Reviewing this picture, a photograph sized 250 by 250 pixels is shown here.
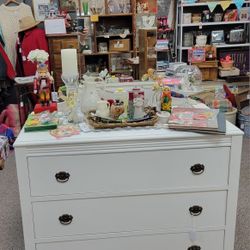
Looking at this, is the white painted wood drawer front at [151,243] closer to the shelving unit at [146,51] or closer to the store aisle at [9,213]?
the store aisle at [9,213]

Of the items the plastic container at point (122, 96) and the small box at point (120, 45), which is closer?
the plastic container at point (122, 96)

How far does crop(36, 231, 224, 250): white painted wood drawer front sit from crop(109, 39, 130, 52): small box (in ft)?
3.78

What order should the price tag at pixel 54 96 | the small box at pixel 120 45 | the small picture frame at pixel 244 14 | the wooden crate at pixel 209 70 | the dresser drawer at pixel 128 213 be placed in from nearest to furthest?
the dresser drawer at pixel 128 213 → the price tag at pixel 54 96 → the small box at pixel 120 45 → the wooden crate at pixel 209 70 → the small picture frame at pixel 244 14

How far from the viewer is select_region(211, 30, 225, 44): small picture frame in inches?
149

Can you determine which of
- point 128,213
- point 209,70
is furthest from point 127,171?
point 209,70

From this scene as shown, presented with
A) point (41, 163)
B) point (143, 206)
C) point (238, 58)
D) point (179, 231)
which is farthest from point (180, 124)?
point (238, 58)

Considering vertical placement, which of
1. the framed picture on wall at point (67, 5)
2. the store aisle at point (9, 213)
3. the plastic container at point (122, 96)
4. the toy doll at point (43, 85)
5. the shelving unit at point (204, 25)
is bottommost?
the store aisle at point (9, 213)

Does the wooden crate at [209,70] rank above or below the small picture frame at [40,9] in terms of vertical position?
below

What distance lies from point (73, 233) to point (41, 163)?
1.27ft

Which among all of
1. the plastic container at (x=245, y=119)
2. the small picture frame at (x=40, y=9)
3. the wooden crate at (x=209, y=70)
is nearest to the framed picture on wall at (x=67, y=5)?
the small picture frame at (x=40, y=9)

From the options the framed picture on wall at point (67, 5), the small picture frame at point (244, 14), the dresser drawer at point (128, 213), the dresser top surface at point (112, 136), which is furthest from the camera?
the small picture frame at point (244, 14)

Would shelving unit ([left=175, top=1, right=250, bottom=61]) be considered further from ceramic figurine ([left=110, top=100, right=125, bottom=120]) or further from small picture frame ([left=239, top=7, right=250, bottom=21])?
ceramic figurine ([left=110, top=100, right=125, bottom=120])

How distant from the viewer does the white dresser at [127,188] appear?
1.54 m

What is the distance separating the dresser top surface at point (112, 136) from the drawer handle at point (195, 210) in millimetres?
354
